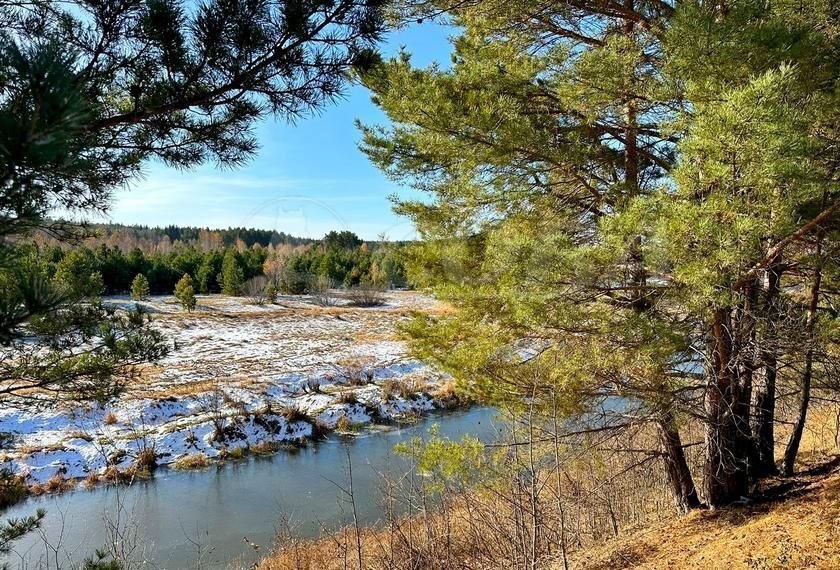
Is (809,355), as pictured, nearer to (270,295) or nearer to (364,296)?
(270,295)

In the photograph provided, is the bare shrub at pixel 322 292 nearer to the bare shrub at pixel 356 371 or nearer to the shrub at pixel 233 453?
the bare shrub at pixel 356 371

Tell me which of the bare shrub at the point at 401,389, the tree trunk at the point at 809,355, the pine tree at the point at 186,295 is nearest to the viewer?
the tree trunk at the point at 809,355

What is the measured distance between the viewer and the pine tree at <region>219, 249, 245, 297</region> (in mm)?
39562

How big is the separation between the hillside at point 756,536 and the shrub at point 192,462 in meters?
8.65

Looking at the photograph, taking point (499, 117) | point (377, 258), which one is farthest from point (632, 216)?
point (377, 258)

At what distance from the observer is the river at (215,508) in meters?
7.14

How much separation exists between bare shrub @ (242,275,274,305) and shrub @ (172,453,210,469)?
27.7 meters

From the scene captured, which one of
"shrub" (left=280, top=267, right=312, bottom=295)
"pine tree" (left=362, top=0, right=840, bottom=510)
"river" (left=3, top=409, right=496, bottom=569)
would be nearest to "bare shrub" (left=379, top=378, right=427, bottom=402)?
"river" (left=3, top=409, right=496, bottom=569)

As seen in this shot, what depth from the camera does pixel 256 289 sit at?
3919cm

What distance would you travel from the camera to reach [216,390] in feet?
45.8

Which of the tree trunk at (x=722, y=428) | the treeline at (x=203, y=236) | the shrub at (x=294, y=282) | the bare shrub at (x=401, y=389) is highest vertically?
the treeline at (x=203, y=236)

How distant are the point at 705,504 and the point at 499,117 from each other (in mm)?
4170

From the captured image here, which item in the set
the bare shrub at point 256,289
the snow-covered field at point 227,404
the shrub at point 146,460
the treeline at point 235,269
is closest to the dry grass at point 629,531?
the snow-covered field at point 227,404

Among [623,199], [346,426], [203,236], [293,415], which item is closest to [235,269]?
[293,415]
